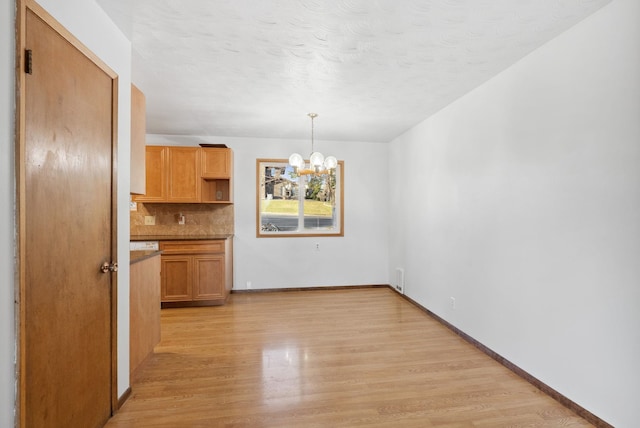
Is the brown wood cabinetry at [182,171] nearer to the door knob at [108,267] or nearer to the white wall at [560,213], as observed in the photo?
the door knob at [108,267]

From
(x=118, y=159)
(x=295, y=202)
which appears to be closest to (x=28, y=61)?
(x=118, y=159)

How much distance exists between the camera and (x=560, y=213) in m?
2.16

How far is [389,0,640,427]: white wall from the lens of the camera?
1.78 meters

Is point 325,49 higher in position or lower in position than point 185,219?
higher

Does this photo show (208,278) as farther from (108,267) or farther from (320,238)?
(108,267)

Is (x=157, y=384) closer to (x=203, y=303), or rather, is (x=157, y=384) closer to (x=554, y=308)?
(x=203, y=303)

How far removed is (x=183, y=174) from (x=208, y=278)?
1.60 meters

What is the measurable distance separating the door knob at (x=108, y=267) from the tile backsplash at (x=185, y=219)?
311 cm

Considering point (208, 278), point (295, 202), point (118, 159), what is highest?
point (118, 159)

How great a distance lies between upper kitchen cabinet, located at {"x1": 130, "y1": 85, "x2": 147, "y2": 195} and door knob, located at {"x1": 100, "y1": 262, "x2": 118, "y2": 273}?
73 cm

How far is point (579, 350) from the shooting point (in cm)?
203

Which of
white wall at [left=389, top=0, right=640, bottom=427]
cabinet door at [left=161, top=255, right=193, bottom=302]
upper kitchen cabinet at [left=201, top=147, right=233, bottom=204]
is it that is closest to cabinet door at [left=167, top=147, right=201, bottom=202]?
upper kitchen cabinet at [left=201, top=147, right=233, bottom=204]

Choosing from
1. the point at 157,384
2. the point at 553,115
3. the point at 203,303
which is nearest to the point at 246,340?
the point at 157,384

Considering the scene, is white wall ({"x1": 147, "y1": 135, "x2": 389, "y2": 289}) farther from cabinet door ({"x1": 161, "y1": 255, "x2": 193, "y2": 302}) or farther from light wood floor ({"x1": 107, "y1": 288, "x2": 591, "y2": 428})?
light wood floor ({"x1": 107, "y1": 288, "x2": 591, "y2": 428})
